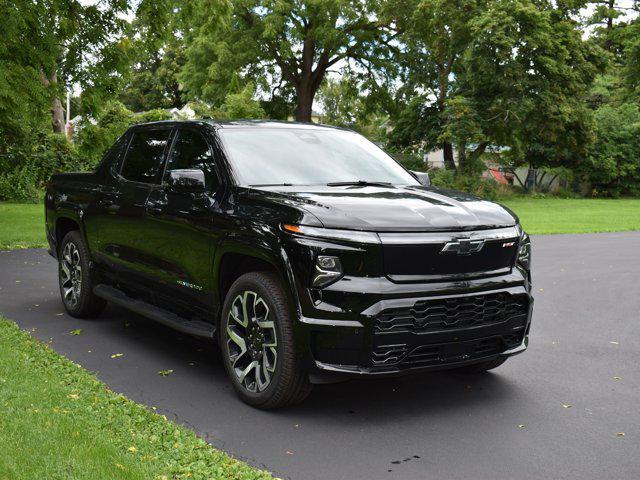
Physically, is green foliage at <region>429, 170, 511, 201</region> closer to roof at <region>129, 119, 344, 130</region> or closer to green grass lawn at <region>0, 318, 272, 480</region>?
roof at <region>129, 119, 344, 130</region>

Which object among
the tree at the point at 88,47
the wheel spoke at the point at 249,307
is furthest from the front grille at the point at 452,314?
the tree at the point at 88,47

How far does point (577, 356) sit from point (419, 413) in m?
2.23

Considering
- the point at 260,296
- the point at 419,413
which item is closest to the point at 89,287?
the point at 260,296

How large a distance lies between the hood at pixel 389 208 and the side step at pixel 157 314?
110cm

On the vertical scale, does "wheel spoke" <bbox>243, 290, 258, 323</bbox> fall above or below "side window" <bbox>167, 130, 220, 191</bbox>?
below

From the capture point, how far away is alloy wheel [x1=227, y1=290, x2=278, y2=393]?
4.86 m

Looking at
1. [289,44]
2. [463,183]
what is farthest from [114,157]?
[289,44]

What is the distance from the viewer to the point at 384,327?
4504mm

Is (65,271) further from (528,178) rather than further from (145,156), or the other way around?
(528,178)

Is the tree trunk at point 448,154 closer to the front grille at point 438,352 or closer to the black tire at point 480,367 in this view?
the black tire at point 480,367

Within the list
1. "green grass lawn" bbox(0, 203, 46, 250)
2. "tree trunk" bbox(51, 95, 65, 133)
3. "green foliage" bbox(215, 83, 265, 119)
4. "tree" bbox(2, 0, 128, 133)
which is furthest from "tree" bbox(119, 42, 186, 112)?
"tree" bbox(2, 0, 128, 133)

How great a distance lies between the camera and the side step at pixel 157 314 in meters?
5.54

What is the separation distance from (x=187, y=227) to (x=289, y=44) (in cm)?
3365

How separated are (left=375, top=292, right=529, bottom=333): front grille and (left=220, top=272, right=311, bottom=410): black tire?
601mm
